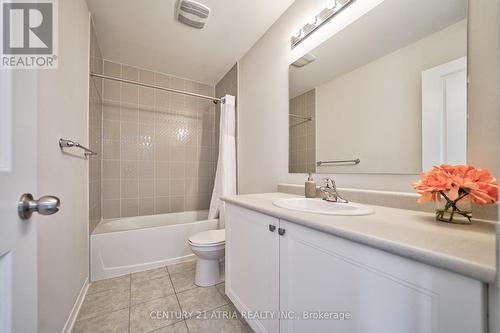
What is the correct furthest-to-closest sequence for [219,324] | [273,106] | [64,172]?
[273,106], [219,324], [64,172]

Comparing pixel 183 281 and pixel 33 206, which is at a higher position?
pixel 33 206

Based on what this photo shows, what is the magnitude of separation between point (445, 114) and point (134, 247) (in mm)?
2393

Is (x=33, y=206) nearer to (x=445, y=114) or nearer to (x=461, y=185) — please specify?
(x=461, y=185)

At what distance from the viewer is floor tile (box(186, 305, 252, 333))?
46.1 inches

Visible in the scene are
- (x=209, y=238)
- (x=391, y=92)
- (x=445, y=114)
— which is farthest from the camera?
(x=209, y=238)

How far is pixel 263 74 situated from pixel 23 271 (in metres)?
1.98

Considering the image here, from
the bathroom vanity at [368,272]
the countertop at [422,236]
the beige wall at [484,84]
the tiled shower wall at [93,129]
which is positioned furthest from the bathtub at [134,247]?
the beige wall at [484,84]

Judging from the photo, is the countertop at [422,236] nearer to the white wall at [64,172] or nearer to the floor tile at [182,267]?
the white wall at [64,172]

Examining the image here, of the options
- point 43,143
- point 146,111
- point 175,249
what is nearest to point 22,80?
point 43,143

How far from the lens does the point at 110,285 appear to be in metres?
1.62

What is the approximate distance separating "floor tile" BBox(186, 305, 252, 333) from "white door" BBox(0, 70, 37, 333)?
973 millimetres

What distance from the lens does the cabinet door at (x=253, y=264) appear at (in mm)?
916

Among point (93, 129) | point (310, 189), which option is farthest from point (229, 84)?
point (310, 189)

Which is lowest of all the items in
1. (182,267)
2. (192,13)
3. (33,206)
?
(182,267)
